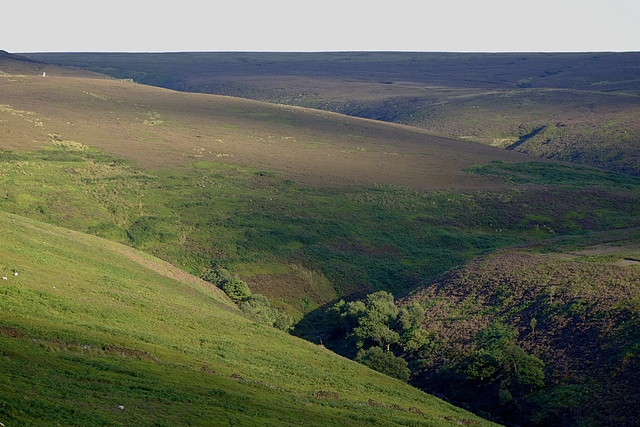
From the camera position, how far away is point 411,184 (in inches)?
3691

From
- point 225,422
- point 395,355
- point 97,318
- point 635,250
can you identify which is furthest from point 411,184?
point 225,422

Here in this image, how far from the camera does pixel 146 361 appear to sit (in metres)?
26.0

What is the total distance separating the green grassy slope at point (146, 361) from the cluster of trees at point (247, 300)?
13.1 ft

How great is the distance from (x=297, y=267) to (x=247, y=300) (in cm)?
1057

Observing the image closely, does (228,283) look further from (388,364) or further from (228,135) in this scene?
(228,135)

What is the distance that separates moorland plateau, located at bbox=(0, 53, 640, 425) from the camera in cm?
2636

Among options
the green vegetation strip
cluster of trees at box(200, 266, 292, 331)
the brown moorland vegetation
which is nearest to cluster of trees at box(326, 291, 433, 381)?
the brown moorland vegetation

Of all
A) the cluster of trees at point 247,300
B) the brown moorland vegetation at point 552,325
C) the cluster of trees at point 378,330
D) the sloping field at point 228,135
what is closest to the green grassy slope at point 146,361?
the cluster of trees at point 247,300

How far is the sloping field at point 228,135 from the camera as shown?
94.9m

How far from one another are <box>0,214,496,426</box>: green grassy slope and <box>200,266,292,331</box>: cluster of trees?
400 cm

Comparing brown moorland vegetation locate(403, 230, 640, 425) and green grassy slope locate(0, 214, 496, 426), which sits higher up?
green grassy slope locate(0, 214, 496, 426)

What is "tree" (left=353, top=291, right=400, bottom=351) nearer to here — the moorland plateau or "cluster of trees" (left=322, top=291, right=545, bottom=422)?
"cluster of trees" (left=322, top=291, right=545, bottom=422)

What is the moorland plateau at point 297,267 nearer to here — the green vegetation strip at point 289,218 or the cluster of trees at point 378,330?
the cluster of trees at point 378,330

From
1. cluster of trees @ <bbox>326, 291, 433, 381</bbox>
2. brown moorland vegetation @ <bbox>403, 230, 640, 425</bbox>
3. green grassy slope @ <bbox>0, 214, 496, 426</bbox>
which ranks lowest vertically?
cluster of trees @ <bbox>326, 291, 433, 381</bbox>
